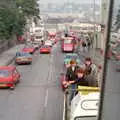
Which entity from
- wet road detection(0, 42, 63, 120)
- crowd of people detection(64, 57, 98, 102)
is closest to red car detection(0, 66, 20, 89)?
wet road detection(0, 42, 63, 120)

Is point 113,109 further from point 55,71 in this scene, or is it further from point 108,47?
point 55,71

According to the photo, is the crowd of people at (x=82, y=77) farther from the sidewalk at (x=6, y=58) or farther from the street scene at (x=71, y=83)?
the sidewalk at (x=6, y=58)

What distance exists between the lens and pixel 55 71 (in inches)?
1780

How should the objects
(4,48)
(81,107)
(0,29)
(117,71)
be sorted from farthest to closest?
1. (4,48)
2. (0,29)
3. (81,107)
4. (117,71)

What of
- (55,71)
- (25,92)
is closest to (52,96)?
(25,92)

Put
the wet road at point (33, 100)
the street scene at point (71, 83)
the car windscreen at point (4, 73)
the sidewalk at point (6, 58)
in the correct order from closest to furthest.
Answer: the street scene at point (71, 83), the wet road at point (33, 100), the car windscreen at point (4, 73), the sidewalk at point (6, 58)

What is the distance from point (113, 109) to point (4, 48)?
71691 millimetres

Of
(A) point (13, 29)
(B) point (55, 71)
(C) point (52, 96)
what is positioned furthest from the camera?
(A) point (13, 29)

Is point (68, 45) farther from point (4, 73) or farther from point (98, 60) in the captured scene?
point (98, 60)

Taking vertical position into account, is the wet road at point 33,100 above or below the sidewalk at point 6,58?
above

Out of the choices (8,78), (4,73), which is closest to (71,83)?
(8,78)

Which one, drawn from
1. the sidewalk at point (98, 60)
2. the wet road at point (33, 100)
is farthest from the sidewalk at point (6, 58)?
the wet road at point (33, 100)

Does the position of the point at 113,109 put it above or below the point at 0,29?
above

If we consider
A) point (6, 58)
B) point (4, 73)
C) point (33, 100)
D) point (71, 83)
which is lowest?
point (6, 58)
